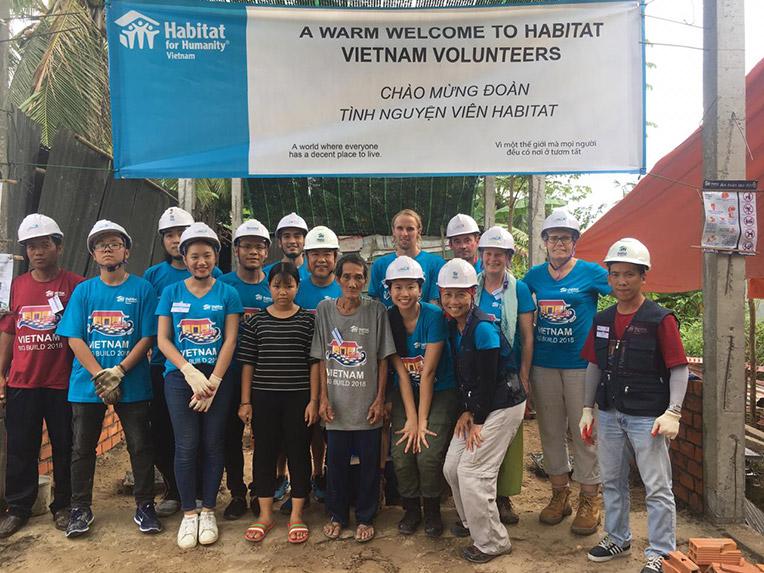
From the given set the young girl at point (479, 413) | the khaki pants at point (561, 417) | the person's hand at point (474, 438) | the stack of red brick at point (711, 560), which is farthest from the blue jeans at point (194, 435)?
the stack of red brick at point (711, 560)

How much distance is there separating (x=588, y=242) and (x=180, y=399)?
18.3ft

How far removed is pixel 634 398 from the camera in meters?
3.04

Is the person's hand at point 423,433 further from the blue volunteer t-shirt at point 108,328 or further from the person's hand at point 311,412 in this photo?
the blue volunteer t-shirt at point 108,328

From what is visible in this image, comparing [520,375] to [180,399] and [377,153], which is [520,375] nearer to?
[377,153]

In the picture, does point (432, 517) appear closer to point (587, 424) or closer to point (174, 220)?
point (587, 424)


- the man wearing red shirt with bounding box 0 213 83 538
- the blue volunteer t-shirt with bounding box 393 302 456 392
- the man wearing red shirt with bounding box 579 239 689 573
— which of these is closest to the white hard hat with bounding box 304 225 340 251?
the blue volunteer t-shirt with bounding box 393 302 456 392

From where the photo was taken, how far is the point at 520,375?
371 cm

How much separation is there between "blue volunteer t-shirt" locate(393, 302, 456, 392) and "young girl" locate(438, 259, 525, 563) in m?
0.14

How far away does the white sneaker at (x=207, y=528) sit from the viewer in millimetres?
3508

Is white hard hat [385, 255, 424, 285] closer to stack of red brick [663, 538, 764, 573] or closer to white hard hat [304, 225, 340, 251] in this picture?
white hard hat [304, 225, 340, 251]

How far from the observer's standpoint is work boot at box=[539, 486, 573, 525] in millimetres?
3721

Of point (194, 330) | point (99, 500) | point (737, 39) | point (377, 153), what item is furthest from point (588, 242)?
point (99, 500)

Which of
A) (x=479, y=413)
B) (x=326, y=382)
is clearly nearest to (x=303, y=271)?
(x=326, y=382)

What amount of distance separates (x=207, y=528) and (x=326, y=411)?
3.62 ft
